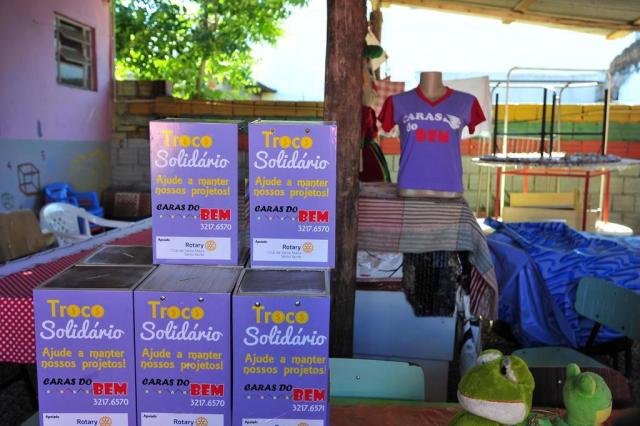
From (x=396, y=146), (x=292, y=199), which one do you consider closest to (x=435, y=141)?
(x=292, y=199)

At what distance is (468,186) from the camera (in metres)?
7.16

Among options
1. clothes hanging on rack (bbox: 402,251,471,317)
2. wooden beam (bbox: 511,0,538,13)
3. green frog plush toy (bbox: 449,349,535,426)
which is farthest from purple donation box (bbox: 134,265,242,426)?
wooden beam (bbox: 511,0,538,13)

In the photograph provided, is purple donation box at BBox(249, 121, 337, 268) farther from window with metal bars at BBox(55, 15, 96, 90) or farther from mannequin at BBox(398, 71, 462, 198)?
window with metal bars at BBox(55, 15, 96, 90)

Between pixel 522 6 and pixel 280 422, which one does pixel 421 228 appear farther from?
pixel 522 6

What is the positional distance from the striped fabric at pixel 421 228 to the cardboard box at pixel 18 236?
2.17 m

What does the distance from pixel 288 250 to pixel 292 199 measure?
0.13m

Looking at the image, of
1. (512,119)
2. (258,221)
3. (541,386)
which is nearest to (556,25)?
(512,119)

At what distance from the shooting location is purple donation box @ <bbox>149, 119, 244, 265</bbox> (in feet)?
4.62

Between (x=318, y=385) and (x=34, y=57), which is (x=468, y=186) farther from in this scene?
(x=318, y=385)

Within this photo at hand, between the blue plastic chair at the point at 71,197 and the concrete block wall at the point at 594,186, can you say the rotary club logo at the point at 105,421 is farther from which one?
the concrete block wall at the point at 594,186

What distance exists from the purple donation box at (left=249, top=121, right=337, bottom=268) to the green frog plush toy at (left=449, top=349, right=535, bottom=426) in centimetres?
54

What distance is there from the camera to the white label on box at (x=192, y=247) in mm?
1446

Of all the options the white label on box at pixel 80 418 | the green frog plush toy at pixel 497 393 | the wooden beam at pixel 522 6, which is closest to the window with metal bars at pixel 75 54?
the wooden beam at pixel 522 6

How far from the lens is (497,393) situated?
0.99 m
